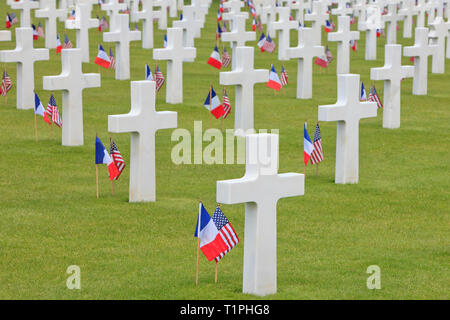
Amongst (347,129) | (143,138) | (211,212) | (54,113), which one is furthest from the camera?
(54,113)

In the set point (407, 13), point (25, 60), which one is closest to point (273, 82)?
point (25, 60)

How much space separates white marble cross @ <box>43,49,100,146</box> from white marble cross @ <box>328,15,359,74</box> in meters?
11.8

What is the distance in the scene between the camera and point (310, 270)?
1112cm

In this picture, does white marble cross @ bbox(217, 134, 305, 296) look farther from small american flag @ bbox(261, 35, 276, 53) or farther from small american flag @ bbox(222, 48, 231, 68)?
small american flag @ bbox(261, 35, 276, 53)

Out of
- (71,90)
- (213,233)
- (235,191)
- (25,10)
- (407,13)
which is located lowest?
(213,233)

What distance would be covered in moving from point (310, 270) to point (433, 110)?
515 inches

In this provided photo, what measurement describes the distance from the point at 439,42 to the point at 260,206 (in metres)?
21.5

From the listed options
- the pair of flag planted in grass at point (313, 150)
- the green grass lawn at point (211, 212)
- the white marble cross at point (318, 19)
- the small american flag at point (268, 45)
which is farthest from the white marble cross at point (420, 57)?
the pair of flag planted in grass at point (313, 150)

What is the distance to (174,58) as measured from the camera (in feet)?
76.6

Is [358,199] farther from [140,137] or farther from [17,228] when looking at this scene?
[17,228]

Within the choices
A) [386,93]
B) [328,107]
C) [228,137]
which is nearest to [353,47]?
[386,93]

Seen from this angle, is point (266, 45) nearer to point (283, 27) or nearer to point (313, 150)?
Answer: point (283, 27)

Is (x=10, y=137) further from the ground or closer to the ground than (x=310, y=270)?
further from the ground

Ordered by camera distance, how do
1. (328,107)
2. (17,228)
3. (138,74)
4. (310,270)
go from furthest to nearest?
(138,74), (328,107), (17,228), (310,270)
